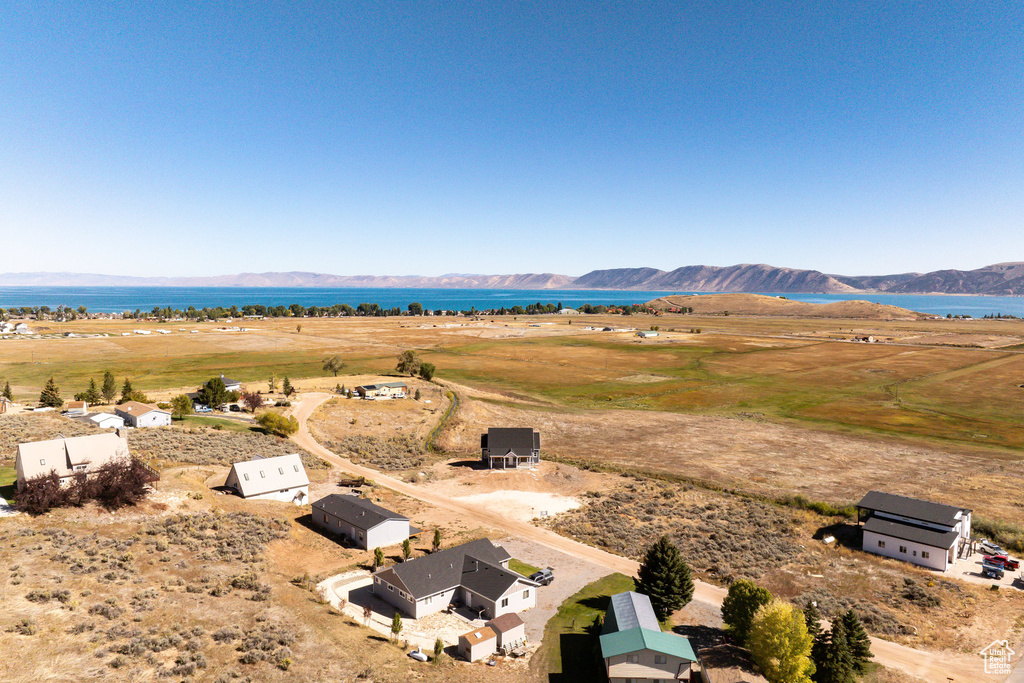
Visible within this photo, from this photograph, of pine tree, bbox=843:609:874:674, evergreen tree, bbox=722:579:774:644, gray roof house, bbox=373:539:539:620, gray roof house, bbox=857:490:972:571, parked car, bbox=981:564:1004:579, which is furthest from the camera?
gray roof house, bbox=857:490:972:571

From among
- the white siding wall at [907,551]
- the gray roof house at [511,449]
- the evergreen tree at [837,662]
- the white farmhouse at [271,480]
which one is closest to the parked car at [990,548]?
the white siding wall at [907,551]

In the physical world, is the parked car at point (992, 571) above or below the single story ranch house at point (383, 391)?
below

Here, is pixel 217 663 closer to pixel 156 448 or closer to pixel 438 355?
pixel 156 448

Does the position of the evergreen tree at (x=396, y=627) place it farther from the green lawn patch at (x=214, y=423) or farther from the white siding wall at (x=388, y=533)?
the green lawn patch at (x=214, y=423)

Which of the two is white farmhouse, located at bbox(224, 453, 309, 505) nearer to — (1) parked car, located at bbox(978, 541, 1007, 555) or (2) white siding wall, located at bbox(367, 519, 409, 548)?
(2) white siding wall, located at bbox(367, 519, 409, 548)

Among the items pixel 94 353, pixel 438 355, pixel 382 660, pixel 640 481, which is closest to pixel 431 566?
pixel 382 660

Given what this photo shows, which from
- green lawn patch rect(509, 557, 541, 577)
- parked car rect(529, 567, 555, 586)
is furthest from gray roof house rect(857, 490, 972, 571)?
green lawn patch rect(509, 557, 541, 577)

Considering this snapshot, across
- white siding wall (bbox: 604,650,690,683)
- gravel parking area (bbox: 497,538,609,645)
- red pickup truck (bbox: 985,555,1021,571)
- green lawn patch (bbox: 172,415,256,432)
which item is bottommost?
gravel parking area (bbox: 497,538,609,645)
